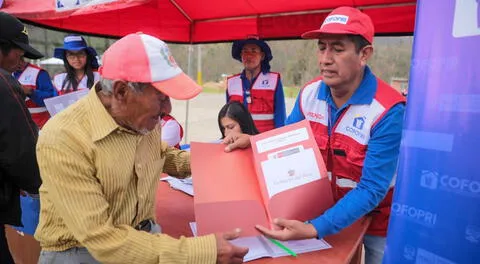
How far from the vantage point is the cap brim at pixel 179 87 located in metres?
1.08

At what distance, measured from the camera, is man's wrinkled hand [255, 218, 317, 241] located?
4.29ft

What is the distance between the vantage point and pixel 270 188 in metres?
1.34

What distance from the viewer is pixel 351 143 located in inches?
61.7

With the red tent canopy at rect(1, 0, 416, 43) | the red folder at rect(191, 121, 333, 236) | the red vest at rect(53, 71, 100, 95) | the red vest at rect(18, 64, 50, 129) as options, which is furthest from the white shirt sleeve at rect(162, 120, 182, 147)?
the red vest at rect(18, 64, 50, 129)

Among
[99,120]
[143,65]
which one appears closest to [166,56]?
[143,65]

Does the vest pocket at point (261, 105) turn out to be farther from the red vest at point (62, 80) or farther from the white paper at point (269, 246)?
the white paper at point (269, 246)

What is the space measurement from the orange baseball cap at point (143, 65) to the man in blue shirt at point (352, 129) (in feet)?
1.80

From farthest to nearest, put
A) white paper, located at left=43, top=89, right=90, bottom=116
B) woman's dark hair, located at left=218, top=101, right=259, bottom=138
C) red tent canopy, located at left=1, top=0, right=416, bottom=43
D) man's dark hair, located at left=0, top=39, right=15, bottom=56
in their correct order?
1. red tent canopy, located at left=1, top=0, right=416, bottom=43
2. woman's dark hair, located at left=218, top=101, right=259, bottom=138
3. white paper, located at left=43, top=89, right=90, bottom=116
4. man's dark hair, located at left=0, top=39, right=15, bottom=56

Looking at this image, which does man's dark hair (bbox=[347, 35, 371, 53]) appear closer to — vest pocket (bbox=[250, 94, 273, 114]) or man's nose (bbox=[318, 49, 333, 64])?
man's nose (bbox=[318, 49, 333, 64])

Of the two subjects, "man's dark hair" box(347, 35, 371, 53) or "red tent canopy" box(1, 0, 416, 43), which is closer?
"man's dark hair" box(347, 35, 371, 53)

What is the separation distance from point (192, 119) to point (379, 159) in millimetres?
10506

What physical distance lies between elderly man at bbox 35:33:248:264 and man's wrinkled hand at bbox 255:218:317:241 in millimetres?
168

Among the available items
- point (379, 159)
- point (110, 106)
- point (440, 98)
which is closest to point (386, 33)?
point (379, 159)

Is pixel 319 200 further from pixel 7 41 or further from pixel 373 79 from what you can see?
pixel 7 41
